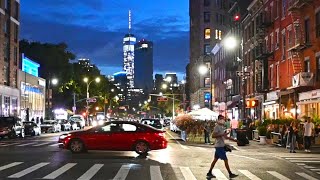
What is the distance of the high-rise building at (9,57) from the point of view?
69.6 meters

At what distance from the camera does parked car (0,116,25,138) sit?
1797 inches

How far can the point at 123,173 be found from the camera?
16766 millimetres

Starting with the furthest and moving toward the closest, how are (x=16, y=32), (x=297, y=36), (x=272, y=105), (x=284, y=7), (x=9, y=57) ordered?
(x=16, y=32) < (x=9, y=57) < (x=272, y=105) < (x=284, y=7) < (x=297, y=36)

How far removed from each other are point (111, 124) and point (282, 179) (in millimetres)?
10366

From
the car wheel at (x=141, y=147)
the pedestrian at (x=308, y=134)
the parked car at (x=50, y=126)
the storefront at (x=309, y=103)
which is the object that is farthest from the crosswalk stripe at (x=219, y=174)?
the parked car at (x=50, y=126)

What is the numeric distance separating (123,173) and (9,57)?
196ft

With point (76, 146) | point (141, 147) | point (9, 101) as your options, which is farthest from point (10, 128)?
point (9, 101)

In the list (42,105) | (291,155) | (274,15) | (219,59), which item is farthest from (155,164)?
(42,105)

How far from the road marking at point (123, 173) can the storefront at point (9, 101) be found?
52840 millimetres

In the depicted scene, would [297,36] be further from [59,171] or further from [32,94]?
[32,94]

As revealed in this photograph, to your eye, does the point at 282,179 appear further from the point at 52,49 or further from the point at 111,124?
the point at 52,49

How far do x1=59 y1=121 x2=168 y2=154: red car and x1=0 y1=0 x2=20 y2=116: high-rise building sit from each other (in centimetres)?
4641

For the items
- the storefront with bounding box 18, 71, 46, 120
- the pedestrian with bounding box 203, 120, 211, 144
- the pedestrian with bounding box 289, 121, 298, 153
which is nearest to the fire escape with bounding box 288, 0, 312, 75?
the pedestrian with bounding box 203, 120, 211, 144

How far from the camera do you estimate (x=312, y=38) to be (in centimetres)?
3722
